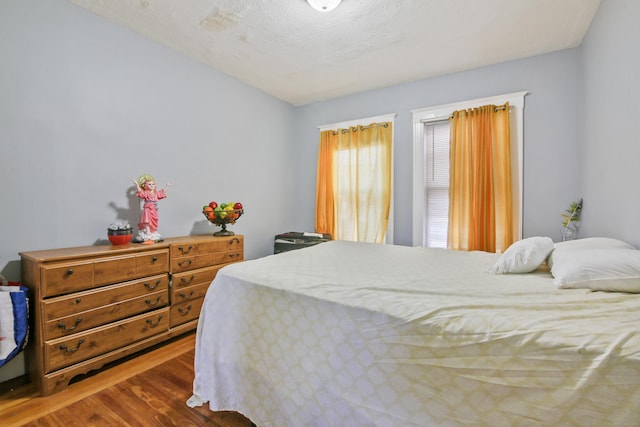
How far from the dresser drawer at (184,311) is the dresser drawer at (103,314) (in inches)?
4.4

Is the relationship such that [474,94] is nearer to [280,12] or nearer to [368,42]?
[368,42]

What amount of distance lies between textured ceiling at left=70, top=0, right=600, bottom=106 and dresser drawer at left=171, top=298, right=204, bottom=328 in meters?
2.37

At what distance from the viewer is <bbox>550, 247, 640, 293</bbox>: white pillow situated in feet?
3.70

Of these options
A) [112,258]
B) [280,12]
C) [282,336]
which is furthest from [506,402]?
[280,12]

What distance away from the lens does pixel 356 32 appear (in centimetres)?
243

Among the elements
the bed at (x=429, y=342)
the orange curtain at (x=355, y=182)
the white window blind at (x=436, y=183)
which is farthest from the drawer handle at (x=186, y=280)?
the white window blind at (x=436, y=183)

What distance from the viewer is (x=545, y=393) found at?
87cm

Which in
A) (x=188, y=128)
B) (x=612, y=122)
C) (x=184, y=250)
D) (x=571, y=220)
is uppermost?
(x=188, y=128)

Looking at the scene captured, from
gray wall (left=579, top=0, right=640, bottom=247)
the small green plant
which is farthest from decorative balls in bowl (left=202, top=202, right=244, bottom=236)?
the small green plant

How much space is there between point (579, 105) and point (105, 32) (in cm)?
420

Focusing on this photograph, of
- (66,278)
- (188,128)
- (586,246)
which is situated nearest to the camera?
(586,246)

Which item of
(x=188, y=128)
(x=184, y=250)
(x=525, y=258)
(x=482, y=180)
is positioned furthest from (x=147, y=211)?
(x=482, y=180)

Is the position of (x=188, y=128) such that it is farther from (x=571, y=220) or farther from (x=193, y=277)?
(x=571, y=220)

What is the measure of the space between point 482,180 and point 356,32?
6.39ft
